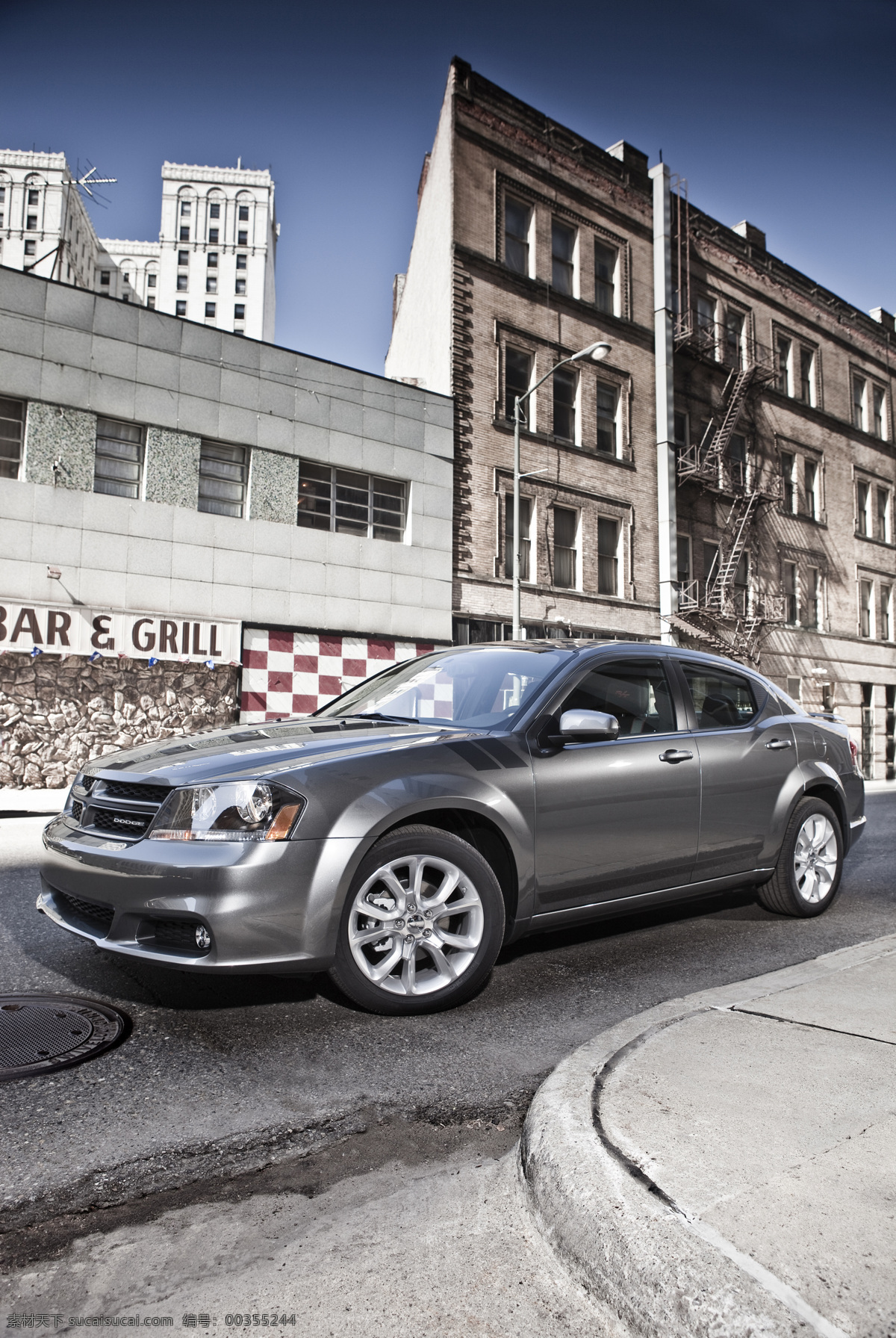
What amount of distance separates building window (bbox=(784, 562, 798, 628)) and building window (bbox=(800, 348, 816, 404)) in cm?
580

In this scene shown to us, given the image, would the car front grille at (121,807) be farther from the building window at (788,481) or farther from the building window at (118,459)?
the building window at (788,481)

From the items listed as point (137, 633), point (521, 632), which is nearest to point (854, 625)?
point (521, 632)

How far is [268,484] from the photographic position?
652 inches

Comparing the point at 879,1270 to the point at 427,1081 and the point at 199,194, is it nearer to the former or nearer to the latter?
the point at 427,1081

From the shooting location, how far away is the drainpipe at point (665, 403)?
2297cm

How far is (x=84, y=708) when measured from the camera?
14578mm

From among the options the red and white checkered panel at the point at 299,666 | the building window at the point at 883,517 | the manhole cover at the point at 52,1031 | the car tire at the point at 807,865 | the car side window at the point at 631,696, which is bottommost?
the manhole cover at the point at 52,1031

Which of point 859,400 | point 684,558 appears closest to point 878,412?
point 859,400

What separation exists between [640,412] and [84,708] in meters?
15.8

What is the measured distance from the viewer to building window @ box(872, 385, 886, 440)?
104 feet

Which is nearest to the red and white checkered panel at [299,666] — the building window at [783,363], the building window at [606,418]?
the building window at [606,418]

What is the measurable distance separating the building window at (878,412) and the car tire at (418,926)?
108ft

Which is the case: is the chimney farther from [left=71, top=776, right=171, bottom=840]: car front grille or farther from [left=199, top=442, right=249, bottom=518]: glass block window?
[left=71, top=776, right=171, bottom=840]: car front grille

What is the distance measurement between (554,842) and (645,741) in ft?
2.87
